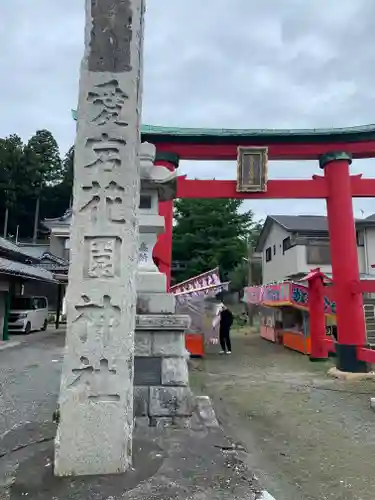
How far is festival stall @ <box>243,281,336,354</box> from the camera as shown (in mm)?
13734

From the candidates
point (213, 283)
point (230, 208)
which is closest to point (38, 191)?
point (230, 208)

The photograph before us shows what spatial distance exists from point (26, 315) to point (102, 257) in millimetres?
16159

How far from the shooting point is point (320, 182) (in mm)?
10523

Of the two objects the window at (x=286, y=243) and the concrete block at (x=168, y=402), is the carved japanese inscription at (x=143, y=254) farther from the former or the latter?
the window at (x=286, y=243)

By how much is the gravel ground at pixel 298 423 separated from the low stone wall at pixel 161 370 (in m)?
1.17

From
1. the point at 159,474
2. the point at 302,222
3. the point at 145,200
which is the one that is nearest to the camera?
the point at 159,474

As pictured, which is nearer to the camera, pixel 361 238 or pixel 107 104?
pixel 107 104

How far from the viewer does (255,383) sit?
9.25 meters

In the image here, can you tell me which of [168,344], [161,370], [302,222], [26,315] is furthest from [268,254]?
[161,370]

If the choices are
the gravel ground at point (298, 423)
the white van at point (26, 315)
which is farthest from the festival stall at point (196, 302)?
the white van at point (26, 315)

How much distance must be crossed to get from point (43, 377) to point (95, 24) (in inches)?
303

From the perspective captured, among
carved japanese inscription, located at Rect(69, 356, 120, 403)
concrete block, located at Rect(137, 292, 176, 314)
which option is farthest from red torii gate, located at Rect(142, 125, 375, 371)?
carved japanese inscription, located at Rect(69, 356, 120, 403)

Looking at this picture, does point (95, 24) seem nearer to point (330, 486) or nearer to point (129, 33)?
point (129, 33)

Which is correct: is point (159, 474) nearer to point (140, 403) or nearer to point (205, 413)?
point (140, 403)
